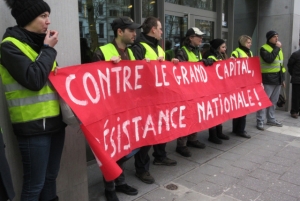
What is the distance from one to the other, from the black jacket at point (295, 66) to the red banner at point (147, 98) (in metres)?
2.62

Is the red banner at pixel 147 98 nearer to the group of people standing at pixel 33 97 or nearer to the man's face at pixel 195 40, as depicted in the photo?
the group of people standing at pixel 33 97

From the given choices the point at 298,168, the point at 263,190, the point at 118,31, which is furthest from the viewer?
the point at 298,168

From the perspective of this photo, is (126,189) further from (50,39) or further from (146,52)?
(50,39)

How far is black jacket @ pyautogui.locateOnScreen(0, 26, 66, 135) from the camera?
1891 mm

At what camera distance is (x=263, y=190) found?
327 centimetres

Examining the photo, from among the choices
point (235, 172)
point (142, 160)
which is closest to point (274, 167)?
point (235, 172)

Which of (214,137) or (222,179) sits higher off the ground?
(214,137)

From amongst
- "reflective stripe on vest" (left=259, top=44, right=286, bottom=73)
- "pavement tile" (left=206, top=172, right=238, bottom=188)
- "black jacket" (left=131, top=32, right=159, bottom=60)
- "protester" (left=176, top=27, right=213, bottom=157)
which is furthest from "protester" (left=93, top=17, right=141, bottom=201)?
"reflective stripe on vest" (left=259, top=44, right=286, bottom=73)

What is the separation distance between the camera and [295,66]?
682cm

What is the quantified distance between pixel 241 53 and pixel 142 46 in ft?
7.72

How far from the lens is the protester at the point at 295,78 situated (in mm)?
6773

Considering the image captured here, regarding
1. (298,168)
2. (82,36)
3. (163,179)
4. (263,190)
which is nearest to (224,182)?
(263,190)

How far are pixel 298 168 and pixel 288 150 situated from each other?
768 mm

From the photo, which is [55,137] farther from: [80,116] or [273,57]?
[273,57]
